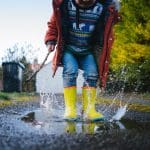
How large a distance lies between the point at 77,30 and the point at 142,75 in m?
20.4

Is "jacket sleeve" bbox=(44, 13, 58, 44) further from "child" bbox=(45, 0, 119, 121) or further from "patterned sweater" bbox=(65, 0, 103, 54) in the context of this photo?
"patterned sweater" bbox=(65, 0, 103, 54)

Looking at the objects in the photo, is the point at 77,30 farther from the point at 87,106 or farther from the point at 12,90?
the point at 12,90

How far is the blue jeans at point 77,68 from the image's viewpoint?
6.91 m

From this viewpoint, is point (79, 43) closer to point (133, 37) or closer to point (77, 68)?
point (77, 68)

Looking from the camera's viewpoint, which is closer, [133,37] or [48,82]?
[133,37]

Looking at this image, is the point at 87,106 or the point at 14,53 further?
the point at 14,53

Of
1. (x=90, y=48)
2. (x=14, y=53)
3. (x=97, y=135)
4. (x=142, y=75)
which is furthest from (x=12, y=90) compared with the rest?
(x=14, y=53)

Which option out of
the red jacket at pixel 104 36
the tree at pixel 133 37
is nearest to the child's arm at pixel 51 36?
the red jacket at pixel 104 36

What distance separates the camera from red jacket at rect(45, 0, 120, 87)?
6828 millimetres

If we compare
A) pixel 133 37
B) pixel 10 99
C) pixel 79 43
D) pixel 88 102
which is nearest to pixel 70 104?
pixel 88 102

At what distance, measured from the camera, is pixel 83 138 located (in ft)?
16.0

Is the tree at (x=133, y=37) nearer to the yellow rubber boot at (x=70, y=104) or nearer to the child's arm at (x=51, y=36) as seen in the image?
the child's arm at (x=51, y=36)

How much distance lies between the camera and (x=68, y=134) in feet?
17.0

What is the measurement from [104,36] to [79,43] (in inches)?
12.7
